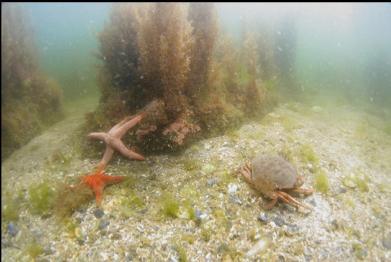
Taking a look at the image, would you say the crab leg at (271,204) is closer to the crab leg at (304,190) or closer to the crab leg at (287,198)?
the crab leg at (287,198)

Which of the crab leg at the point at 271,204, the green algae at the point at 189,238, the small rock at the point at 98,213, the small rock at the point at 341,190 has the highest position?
the small rock at the point at 98,213

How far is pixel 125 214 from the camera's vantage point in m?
4.38

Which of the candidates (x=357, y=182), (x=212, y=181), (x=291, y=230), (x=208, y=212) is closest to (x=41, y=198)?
(x=208, y=212)

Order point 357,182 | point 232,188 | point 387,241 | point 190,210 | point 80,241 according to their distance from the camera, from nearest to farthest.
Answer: point 80,241, point 190,210, point 387,241, point 232,188, point 357,182

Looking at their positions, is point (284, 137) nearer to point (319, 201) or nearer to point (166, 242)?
point (319, 201)

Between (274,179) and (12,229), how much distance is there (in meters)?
4.23

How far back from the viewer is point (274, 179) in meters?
4.96

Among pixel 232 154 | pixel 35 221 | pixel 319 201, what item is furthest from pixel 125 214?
pixel 319 201

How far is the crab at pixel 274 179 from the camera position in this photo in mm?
4918

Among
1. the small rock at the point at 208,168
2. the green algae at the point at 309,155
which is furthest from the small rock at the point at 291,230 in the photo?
the green algae at the point at 309,155

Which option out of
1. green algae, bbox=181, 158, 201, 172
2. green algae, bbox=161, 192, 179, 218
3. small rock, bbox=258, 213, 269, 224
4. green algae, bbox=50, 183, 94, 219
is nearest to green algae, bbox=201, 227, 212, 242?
green algae, bbox=161, 192, 179, 218

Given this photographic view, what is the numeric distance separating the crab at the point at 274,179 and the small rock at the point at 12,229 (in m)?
3.80

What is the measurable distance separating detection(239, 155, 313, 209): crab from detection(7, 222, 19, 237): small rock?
3798 millimetres

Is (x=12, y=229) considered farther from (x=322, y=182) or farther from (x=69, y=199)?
(x=322, y=182)
